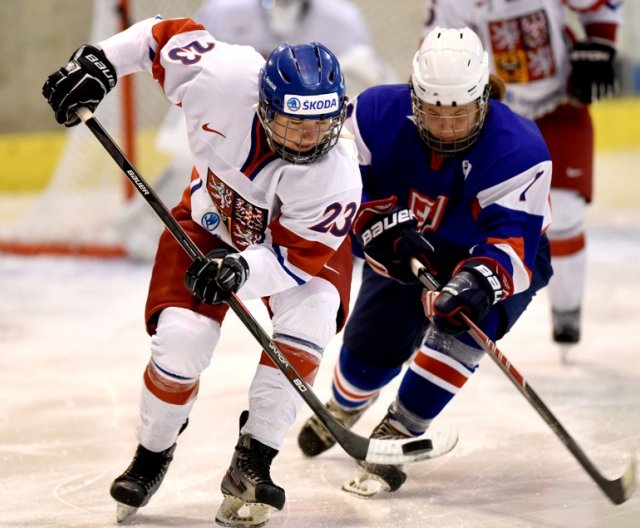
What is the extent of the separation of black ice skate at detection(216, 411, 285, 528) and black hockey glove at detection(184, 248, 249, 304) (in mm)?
274

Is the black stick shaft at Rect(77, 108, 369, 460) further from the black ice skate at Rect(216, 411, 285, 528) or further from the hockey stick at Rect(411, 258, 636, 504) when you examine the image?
the hockey stick at Rect(411, 258, 636, 504)

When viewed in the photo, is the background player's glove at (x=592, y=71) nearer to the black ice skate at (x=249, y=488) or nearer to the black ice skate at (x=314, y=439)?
the black ice skate at (x=314, y=439)

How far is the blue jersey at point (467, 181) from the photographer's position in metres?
2.56

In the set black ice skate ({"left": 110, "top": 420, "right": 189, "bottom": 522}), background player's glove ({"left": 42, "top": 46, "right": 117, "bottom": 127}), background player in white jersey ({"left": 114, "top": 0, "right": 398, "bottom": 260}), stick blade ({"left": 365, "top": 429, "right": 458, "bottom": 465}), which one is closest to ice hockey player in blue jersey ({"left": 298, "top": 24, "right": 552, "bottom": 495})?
stick blade ({"left": 365, "top": 429, "right": 458, "bottom": 465})

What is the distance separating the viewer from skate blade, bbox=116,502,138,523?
2389 millimetres

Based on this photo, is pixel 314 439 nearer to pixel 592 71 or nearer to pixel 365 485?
pixel 365 485

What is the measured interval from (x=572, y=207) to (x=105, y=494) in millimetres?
1683

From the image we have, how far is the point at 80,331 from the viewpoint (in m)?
4.06

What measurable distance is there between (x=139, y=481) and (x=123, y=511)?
0.07 meters

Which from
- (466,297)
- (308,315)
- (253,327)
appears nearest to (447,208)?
(466,297)

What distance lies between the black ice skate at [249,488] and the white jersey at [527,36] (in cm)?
168

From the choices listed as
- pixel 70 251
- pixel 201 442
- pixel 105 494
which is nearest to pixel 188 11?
pixel 70 251

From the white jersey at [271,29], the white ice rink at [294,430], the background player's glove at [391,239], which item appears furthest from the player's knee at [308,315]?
the white jersey at [271,29]

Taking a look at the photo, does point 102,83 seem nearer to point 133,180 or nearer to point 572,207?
point 133,180
